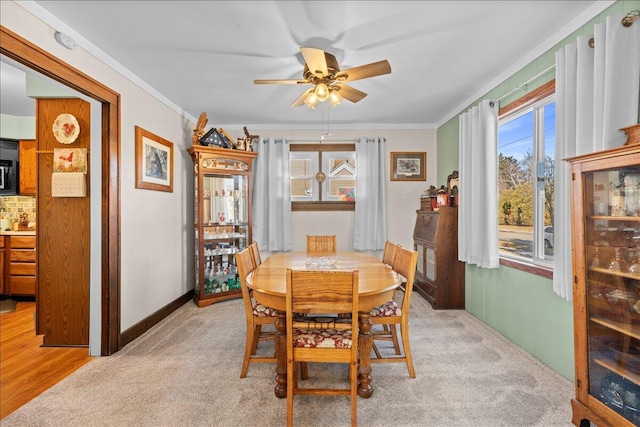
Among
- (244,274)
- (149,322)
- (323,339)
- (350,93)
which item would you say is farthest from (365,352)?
(149,322)

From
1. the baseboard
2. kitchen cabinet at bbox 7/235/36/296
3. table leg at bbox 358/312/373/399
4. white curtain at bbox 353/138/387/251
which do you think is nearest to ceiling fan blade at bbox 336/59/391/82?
table leg at bbox 358/312/373/399

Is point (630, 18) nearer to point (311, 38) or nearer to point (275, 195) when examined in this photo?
point (311, 38)

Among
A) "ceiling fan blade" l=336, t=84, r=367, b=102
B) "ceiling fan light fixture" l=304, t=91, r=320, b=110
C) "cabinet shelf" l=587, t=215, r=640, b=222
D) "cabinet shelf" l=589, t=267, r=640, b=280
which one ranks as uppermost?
"ceiling fan blade" l=336, t=84, r=367, b=102

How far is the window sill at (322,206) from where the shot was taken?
185 inches

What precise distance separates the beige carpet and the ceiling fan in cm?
215

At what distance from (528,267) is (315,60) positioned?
7.76 ft

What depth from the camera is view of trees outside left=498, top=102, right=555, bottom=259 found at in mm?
2539

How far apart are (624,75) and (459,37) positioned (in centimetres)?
106

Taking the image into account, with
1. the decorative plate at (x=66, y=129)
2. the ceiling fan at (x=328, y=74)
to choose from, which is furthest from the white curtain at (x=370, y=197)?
the decorative plate at (x=66, y=129)

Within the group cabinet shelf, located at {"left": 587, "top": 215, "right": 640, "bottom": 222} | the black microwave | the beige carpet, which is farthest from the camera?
the black microwave

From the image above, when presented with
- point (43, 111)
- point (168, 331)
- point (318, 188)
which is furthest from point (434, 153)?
point (43, 111)

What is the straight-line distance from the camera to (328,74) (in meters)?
2.31

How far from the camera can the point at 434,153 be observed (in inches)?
186

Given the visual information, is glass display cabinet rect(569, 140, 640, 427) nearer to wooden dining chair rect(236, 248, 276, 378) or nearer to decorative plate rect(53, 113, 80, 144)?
wooden dining chair rect(236, 248, 276, 378)
